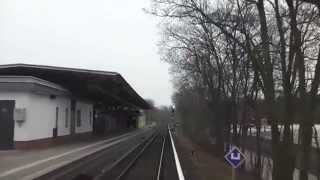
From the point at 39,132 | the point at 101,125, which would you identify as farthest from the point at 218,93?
the point at 101,125

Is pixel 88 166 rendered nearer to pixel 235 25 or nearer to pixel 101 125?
pixel 235 25

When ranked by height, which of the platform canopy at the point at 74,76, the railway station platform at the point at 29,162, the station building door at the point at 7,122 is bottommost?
the railway station platform at the point at 29,162

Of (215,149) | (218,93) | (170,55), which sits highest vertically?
(170,55)

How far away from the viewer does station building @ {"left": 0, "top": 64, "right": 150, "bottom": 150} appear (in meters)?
35.9

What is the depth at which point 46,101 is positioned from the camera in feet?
134

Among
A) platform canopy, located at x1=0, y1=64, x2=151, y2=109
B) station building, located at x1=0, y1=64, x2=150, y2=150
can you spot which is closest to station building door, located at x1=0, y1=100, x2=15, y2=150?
station building, located at x1=0, y1=64, x2=150, y2=150

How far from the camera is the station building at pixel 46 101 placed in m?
35.9

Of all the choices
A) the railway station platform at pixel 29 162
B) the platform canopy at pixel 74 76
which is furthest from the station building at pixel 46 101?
the railway station platform at pixel 29 162

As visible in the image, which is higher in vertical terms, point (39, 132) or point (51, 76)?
point (51, 76)

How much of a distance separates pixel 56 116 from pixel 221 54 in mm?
12550

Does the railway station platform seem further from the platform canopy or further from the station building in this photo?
the platform canopy

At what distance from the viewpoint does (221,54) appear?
43938mm

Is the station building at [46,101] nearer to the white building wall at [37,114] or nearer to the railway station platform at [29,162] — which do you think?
the white building wall at [37,114]

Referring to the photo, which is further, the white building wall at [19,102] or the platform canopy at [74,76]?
the platform canopy at [74,76]
